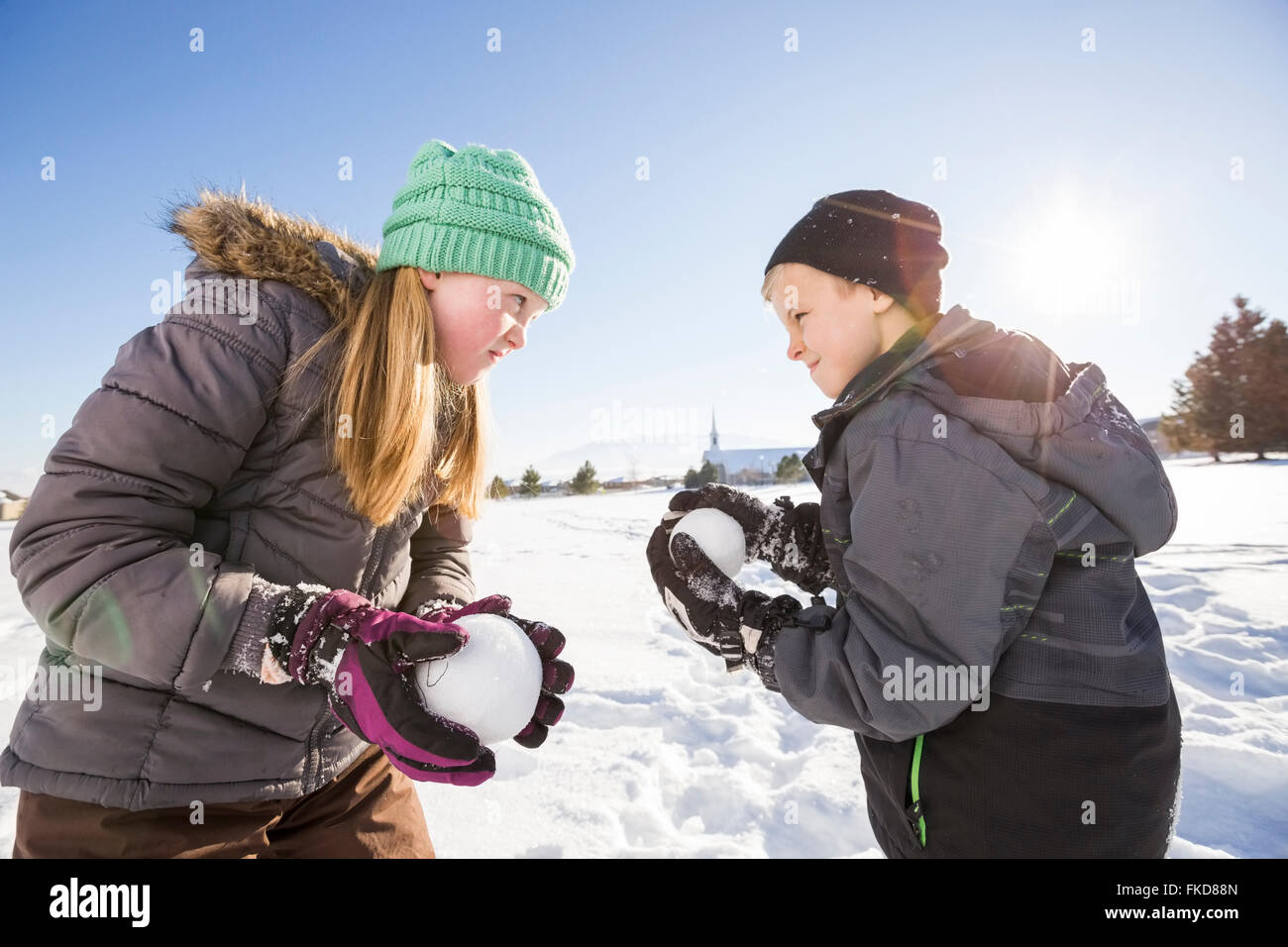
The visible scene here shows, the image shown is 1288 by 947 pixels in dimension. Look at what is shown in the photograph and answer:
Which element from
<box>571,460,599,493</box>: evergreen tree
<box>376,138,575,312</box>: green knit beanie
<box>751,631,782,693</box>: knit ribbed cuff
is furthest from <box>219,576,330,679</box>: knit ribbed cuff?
<box>571,460,599,493</box>: evergreen tree

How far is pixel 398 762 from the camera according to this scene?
1177 millimetres

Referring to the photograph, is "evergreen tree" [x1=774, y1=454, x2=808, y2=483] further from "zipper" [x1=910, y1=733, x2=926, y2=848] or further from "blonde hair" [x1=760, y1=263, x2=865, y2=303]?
"zipper" [x1=910, y1=733, x2=926, y2=848]

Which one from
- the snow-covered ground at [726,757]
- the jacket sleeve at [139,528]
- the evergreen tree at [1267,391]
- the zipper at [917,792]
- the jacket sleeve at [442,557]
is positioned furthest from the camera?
the evergreen tree at [1267,391]

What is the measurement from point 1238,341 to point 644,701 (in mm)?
35038

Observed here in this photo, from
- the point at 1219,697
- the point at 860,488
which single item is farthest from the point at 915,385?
the point at 1219,697

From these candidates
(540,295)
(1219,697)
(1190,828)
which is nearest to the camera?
(540,295)

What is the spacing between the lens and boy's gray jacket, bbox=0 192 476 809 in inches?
44.1

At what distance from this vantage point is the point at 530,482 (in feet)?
99.1

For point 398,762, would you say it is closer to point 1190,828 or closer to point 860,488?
point 860,488

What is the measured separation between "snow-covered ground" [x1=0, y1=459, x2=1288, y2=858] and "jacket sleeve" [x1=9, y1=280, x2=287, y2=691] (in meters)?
1.43

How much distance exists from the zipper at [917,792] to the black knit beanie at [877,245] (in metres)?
1.14

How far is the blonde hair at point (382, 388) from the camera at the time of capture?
1444 millimetres

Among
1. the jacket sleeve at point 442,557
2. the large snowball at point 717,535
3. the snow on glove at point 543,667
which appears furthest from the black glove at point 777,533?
the jacket sleeve at point 442,557

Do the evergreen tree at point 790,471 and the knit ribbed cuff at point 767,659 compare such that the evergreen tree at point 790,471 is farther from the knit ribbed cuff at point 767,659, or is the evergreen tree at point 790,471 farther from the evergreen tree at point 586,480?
the knit ribbed cuff at point 767,659
